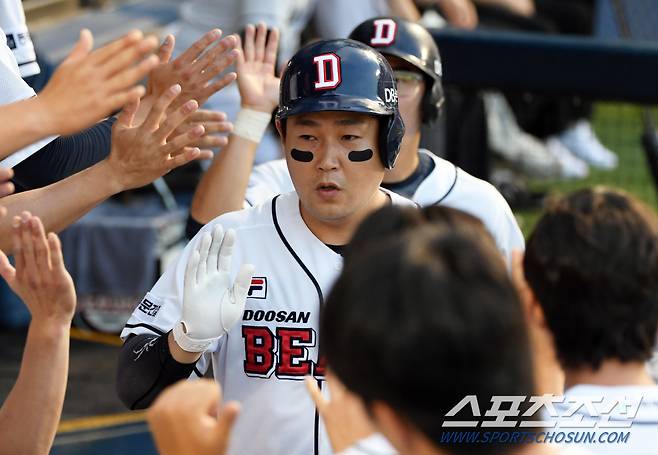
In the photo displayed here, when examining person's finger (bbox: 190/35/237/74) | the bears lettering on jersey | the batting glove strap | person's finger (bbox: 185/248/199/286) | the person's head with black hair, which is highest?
the person's head with black hair

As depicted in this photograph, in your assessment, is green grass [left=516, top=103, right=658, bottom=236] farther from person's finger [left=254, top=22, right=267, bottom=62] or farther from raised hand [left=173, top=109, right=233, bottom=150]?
raised hand [left=173, top=109, right=233, bottom=150]

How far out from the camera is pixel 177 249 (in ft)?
19.9

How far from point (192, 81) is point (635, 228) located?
136 centimetres

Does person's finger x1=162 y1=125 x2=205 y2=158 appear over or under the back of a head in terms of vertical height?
under

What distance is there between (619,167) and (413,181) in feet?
21.2

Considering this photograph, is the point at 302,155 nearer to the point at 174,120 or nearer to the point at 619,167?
the point at 174,120

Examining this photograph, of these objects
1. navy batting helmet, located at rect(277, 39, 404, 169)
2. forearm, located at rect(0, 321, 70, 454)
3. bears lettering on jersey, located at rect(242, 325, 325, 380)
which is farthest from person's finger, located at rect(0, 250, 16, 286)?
navy batting helmet, located at rect(277, 39, 404, 169)

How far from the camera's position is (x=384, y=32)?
3.88 m

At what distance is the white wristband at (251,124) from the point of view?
3.60 metres

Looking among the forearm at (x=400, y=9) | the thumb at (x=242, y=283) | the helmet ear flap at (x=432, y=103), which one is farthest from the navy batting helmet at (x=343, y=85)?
the forearm at (x=400, y=9)

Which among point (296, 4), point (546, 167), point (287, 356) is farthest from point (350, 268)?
point (546, 167)

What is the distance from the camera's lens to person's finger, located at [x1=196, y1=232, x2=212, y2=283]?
99.5 inches

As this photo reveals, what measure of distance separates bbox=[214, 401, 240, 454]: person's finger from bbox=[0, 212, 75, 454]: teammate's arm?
0.70 metres

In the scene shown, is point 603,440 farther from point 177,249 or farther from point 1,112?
point 177,249
